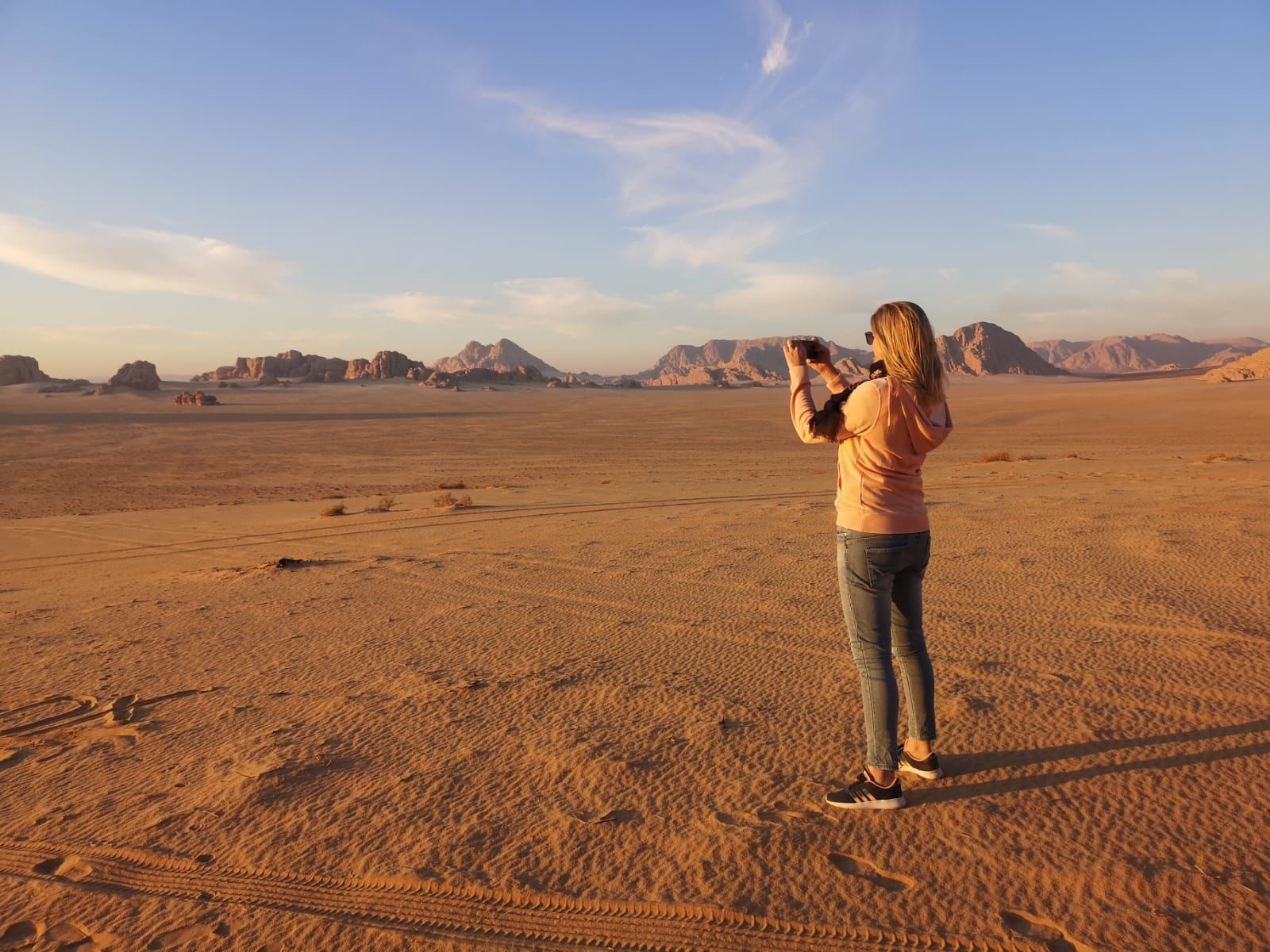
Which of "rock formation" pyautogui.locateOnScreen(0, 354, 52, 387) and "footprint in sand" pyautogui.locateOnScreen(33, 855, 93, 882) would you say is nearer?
"footprint in sand" pyautogui.locateOnScreen(33, 855, 93, 882)

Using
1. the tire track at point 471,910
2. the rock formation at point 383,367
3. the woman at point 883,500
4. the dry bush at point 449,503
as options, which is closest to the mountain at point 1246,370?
the dry bush at point 449,503

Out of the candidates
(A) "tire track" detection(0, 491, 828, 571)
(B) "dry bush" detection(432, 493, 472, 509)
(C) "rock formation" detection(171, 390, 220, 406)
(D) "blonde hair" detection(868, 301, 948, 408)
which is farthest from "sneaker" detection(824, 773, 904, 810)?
(C) "rock formation" detection(171, 390, 220, 406)

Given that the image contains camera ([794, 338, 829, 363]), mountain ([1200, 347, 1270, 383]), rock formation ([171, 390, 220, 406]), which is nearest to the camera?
camera ([794, 338, 829, 363])

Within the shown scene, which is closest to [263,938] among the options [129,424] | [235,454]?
[235,454]

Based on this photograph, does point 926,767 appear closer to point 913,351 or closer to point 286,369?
point 913,351

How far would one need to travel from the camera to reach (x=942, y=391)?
2.74m

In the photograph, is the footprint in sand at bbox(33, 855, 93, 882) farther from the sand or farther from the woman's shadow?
the woman's shadow

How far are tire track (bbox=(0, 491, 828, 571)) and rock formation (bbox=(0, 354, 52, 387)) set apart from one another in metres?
96.8

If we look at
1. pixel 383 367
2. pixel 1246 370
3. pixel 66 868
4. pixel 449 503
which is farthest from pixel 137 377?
pixel 1246 370

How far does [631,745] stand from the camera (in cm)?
339

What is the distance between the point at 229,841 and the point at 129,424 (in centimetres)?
4619

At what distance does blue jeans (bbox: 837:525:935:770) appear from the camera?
2.76m

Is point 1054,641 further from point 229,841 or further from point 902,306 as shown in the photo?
point 229,841

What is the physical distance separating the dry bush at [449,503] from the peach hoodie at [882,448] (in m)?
9.99
